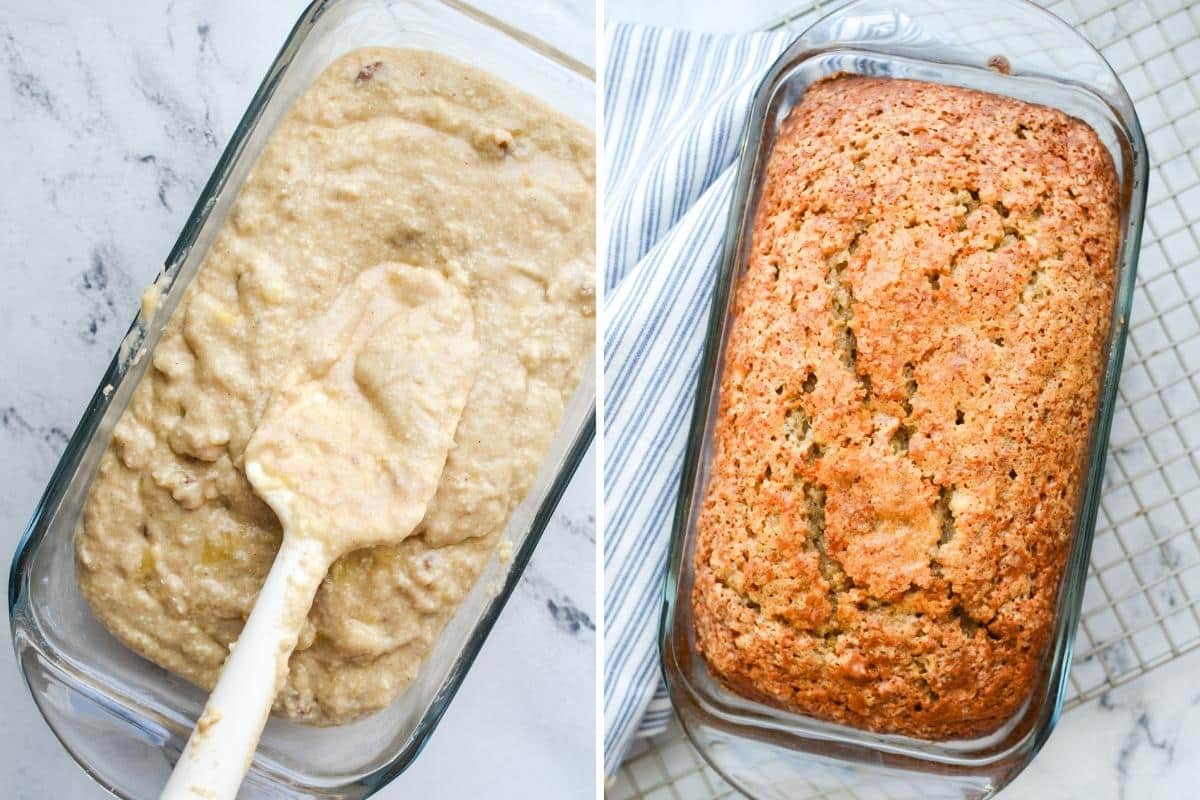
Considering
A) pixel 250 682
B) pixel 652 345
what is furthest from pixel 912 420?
pixel 250 682

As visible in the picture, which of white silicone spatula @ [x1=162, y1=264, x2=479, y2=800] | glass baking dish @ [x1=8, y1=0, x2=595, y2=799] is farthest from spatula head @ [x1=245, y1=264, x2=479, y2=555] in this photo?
glass baking dish @ [x1=8, y1=0, x2=595, y2=799]

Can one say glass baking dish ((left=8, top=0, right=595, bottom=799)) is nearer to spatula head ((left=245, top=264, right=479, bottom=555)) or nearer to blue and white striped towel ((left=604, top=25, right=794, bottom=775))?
blue and white striped towel ((left=604, top=25, right=794, bottom=775))

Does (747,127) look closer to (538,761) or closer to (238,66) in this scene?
(238,66)

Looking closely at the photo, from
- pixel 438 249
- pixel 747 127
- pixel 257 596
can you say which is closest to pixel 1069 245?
pixel 747 127

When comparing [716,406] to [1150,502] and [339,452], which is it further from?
[1150,502]

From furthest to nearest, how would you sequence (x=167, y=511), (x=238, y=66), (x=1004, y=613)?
(x=238, y=66)
(x=167, y=511)
(x=1004, y=613)

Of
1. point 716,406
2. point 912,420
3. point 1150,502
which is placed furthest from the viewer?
point 1150,502
